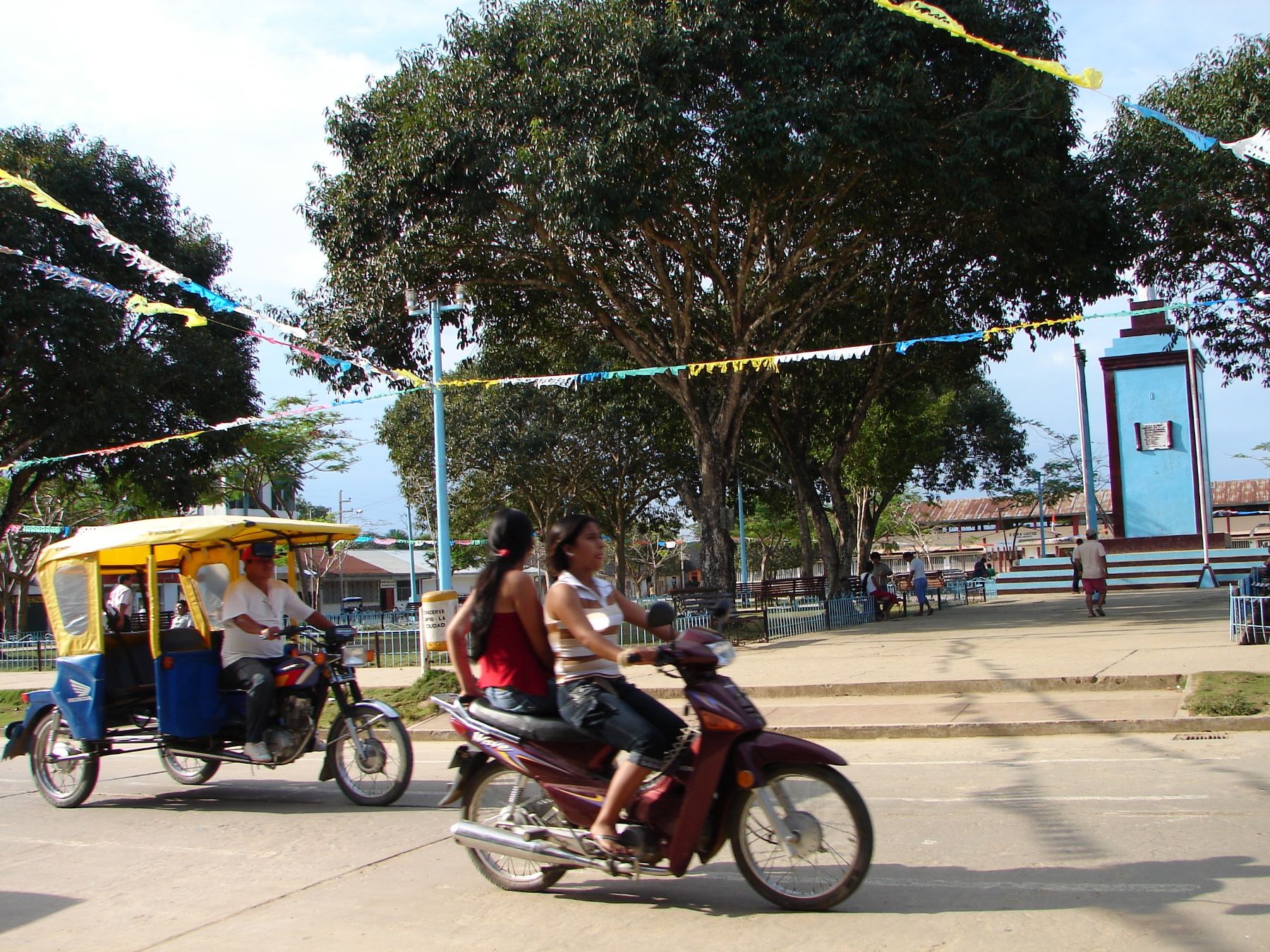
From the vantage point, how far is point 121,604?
33.1 ft

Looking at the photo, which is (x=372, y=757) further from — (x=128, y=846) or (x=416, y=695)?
(x=416, y=695)

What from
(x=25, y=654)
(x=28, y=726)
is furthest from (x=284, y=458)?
(x=28, y=726)

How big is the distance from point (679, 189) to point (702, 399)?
6089 millimetres

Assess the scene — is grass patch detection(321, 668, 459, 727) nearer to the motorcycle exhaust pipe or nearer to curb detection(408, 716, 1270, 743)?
curb detection(408, 716, 1270, 743)

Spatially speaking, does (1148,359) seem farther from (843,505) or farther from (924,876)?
(924,876)

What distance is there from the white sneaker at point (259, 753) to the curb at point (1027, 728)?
11.8 feet

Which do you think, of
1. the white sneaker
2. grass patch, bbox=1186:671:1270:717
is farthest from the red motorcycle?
grass patch, bbox=1186:671:1270:717

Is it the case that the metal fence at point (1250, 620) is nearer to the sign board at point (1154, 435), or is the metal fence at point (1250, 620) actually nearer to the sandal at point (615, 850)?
the sandal at point (615, 850)

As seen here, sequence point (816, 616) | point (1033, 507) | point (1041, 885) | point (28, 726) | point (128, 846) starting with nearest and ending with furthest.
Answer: point (1041, 885) → point (128, 846) → point (28, 726) → point (816, 616) → point (1033, 507)

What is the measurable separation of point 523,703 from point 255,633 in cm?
329

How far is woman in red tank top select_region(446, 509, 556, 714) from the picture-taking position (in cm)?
502

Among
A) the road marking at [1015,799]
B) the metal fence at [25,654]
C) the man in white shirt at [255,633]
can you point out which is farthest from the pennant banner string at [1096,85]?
the metal fence at [25,654]

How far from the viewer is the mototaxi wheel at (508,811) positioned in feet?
16.7

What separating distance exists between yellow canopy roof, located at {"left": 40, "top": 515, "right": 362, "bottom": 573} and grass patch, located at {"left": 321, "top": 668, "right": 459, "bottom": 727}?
394 cm
